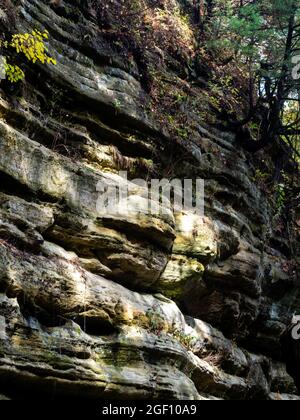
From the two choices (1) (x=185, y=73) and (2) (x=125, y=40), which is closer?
(2) (x=125, y=40)

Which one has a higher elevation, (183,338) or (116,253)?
(116,253)

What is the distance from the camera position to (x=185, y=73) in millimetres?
13305

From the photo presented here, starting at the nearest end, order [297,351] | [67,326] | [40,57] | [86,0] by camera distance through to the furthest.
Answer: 1. [67,326]
2. [40,57]
3. [86,0]
4. [297,351]

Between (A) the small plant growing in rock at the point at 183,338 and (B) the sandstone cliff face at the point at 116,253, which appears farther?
(A) the small plant growing in rock at the point at 183,338

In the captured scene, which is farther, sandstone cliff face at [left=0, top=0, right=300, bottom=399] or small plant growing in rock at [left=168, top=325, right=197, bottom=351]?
small plant growing in rock at [left=168, top=325, right=197, bottom=351]

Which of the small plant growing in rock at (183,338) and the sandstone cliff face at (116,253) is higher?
the sandstone cliff face at (116,253)

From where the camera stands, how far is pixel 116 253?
313 inches

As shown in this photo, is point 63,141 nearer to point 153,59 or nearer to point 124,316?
point 124,316

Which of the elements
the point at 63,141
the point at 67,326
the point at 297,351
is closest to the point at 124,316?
the point at 67,326

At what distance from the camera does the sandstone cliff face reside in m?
6.37

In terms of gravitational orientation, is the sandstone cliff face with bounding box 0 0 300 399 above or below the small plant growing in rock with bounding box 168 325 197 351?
above

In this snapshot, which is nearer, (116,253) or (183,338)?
(116,253)

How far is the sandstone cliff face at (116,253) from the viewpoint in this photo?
20.9 feet
